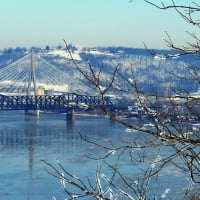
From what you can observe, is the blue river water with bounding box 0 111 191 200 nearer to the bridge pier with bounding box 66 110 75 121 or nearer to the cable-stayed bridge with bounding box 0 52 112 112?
the bridge pier with bounding box 66 110 75 121

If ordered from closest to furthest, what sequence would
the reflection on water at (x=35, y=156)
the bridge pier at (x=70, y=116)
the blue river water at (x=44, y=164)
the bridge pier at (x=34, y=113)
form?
1. the blue river water at (x=44, y=164)
2. the reflection on water at (x=35, y=156)
3. the bridge pier at (x=70, y=116)
4. the bridge pier at (x=34, y=113)

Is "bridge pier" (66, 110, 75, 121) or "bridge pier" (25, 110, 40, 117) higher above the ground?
"bridge pier" (66, 110, 75, 121)

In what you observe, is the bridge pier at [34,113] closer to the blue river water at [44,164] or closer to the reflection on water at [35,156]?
the reflection on water at [35,156]

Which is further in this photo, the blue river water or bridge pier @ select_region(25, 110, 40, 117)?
bridge pier @ select_region(25, 110, 40, 117)

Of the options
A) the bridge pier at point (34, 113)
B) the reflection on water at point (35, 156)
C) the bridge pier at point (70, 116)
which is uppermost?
the reflection on water at point (35, 156)

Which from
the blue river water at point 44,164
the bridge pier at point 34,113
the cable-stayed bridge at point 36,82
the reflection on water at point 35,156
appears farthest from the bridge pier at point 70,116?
the blue river water at point 44,164

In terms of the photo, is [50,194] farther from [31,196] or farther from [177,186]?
[177,186]

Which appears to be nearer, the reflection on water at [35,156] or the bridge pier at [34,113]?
the reflection on water at [35,156]

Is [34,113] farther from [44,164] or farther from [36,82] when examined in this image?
[44,164]

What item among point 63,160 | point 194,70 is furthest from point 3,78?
point 194,70

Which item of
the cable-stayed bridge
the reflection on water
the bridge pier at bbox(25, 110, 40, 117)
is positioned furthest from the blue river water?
the cable-stayed bridge

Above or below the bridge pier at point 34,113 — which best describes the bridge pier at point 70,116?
above

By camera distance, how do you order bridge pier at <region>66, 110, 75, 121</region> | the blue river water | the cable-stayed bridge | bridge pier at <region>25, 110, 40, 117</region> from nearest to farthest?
1. the blue river water
2. bridge pier at <region>66, 110, 75, 121</region>
3. bridge pier at <region>25, 110, 40, 117</region>
4. the cable-stayed bridge

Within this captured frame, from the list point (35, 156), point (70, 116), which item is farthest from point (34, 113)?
point (35, 156)
